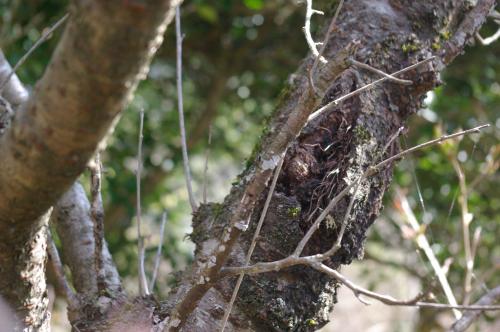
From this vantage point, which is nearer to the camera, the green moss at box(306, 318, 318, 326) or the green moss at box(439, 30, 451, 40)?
the green moss at box(306, 318, 318, 326)

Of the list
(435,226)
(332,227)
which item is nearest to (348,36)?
(332,227)

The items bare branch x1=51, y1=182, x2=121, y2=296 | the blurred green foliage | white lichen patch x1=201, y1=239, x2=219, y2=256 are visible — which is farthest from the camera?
the blurred green foliage

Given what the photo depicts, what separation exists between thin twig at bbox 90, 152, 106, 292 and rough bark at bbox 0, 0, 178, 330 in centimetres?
23

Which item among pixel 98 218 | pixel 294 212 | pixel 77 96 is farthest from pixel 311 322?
pixel 77 96

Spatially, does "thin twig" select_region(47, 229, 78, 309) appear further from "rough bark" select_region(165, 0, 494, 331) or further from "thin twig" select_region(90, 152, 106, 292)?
"rough bark" select_region(165, 0, 494, 331)

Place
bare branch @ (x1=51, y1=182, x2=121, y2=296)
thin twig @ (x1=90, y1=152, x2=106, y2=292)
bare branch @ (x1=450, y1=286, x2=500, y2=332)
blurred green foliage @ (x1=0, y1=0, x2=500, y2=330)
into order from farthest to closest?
1. blurred green foliage @ (x1=0, y1=0, x2=500, y2=330)
2. bare branch @ (x1=51, y1=182, x2=121, y2=296)
3. bare branch @ (x1=450, y1=286, x2=500, y2=332)
4. thin twig @ (x1=90, y1=152, x2=106, y2=292)

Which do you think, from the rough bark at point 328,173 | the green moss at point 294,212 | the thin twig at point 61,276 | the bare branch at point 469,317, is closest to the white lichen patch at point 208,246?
the rough bark at point 328,173

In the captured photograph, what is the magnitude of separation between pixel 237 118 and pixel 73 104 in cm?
354

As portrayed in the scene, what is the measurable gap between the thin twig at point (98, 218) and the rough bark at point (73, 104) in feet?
0.74

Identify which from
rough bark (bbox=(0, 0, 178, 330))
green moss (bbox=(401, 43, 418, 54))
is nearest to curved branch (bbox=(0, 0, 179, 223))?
rough bark (bbox=(0, 0, 178, 330))

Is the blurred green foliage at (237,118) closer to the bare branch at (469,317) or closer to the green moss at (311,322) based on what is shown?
the bare branch at (469,317)

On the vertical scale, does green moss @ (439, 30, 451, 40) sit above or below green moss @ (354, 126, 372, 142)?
above

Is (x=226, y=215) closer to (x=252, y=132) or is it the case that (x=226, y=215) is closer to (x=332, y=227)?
(x=332, y=227)

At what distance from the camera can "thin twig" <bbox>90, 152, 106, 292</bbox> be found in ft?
4.00
